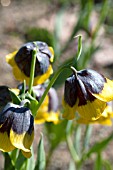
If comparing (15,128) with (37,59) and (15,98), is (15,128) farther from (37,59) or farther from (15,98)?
(37,59)

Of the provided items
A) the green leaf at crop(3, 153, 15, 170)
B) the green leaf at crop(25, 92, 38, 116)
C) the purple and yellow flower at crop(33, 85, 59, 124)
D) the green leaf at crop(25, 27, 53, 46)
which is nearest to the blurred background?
the green leaf at crop(25, 27, 53, 46)

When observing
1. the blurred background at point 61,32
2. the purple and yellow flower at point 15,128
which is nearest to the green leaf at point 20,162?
the purple and yellow flower at point 15,128

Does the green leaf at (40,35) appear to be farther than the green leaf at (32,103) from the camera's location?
Yes

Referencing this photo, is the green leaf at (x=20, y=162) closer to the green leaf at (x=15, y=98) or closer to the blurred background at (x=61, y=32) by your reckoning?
the green leaf at (x=15, y=98)

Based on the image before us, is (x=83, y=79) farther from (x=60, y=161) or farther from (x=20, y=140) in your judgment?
(x=60, y=161)

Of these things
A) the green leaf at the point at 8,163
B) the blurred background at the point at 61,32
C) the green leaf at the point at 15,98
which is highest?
the green leaf at the point at 15,98

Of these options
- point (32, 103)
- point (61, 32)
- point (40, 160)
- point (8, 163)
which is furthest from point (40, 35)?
point (32, 103)
